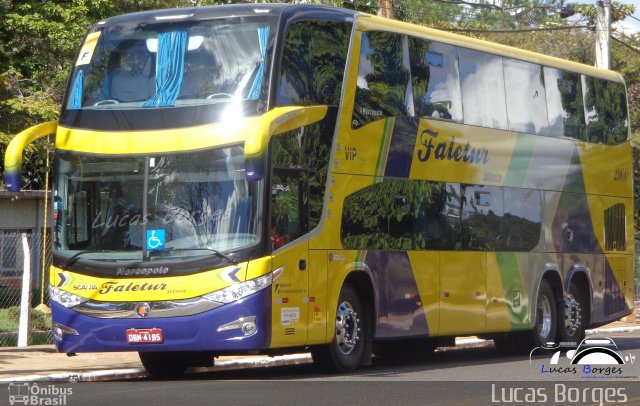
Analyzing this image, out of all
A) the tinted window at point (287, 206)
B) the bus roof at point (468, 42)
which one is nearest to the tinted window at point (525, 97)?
the bus roof at point (468, 42)

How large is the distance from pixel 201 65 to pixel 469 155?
5.31 m

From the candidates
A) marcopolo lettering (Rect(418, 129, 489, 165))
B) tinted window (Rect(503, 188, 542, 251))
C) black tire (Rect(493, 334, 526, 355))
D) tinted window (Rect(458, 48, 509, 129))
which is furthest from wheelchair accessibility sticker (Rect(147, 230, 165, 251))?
black tire (Rect(493, 334, 526, 355))

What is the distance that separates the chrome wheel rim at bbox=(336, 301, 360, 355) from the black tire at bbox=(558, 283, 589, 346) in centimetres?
624

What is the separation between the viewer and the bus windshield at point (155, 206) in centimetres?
1482

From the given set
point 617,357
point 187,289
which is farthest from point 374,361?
point 187,289

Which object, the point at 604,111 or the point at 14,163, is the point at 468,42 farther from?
the point at 14,163

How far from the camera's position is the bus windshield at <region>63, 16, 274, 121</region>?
1523 cm

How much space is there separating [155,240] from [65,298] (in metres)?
1.36

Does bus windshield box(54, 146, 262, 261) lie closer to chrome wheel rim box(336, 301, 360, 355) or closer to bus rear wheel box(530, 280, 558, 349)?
chrome wheel rim box(336, 301, 360, 355)

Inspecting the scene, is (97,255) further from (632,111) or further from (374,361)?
(632,111)

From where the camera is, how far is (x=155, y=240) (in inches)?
593

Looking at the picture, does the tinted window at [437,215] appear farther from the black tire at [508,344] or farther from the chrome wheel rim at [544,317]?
the black tire at [508,344]

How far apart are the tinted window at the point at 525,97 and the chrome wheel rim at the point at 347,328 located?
519 centimetres

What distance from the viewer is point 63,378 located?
15.5 metres
